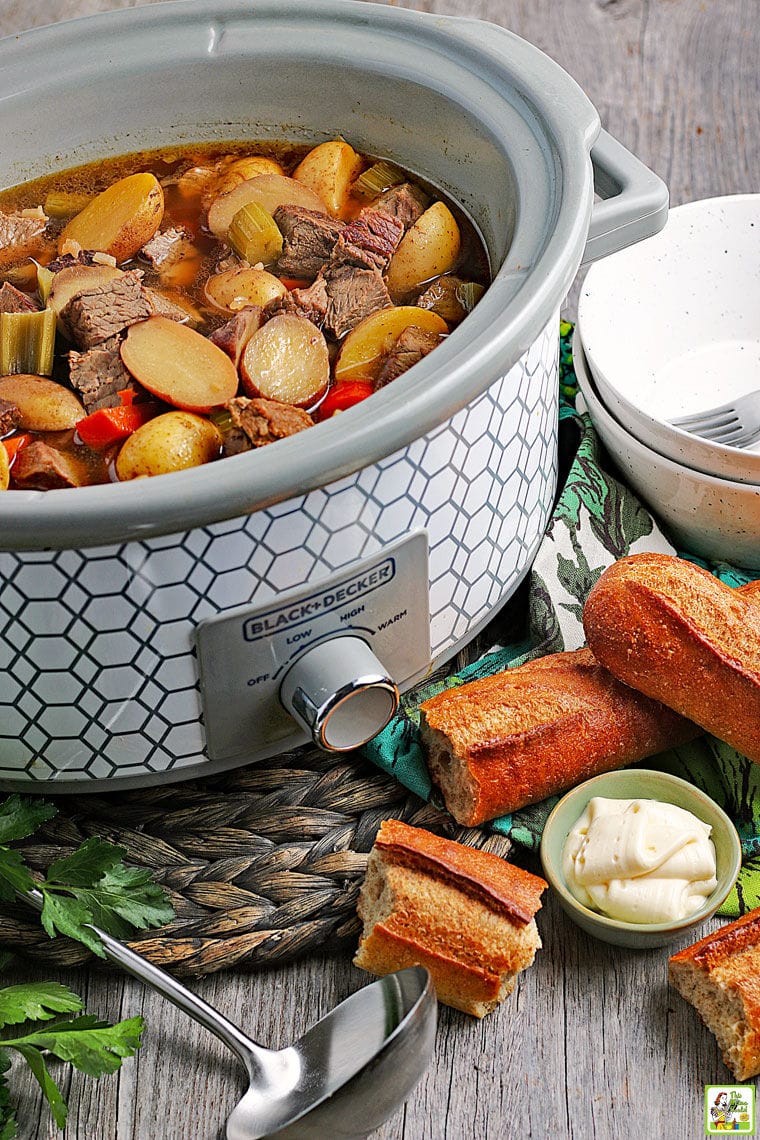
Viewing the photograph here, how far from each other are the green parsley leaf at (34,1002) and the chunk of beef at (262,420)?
65 centimetres

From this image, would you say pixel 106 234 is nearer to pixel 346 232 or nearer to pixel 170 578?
pixel 346 232

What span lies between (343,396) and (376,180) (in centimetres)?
53

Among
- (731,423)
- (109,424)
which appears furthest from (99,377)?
(731,423)

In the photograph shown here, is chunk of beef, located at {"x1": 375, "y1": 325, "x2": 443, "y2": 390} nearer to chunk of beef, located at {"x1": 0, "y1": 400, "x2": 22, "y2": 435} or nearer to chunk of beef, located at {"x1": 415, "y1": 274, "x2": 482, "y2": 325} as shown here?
chunk of beef, located at {"x1": 415, "y1": 274, "x2": 482, "y2": 325}

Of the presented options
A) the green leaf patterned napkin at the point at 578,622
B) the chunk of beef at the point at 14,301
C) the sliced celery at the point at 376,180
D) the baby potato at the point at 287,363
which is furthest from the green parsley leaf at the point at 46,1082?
the sliced celery at the point at 376,180

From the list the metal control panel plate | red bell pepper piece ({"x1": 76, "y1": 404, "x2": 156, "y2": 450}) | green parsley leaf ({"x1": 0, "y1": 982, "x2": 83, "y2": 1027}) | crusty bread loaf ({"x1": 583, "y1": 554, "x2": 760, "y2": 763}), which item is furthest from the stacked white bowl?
green parsley leaf ({"x1": 0, "y1": 982, "x2": 83, "y2": 1027})

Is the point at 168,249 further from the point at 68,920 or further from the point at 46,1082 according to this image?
the point at 46,1082

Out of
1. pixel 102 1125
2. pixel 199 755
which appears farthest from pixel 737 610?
pixel 102 1125

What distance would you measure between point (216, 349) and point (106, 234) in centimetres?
Result: 34

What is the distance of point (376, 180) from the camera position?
1976mm

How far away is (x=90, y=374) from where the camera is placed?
1.59 meters

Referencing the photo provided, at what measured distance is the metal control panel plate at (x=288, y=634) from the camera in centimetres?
148

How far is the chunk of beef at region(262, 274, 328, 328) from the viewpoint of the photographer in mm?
1674

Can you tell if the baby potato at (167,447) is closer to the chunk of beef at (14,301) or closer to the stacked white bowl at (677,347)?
the chunk of beef at (14,301)
